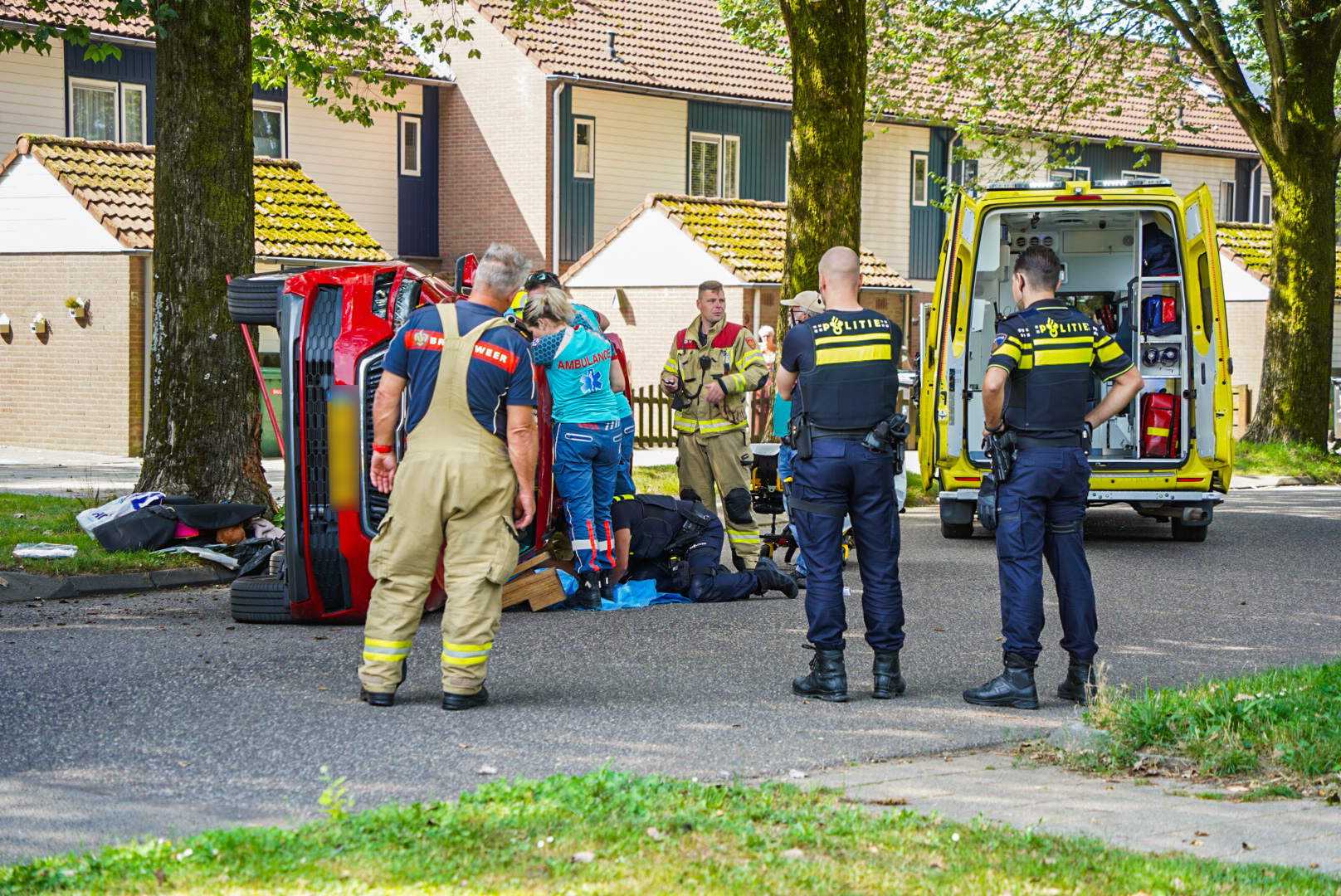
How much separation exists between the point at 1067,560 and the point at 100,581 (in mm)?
5746

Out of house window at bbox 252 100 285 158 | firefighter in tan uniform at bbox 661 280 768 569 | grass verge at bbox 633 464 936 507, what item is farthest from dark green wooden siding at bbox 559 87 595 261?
firefighter in tan uniform at bbox 661 280 768 569

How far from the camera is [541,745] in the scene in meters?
5.64

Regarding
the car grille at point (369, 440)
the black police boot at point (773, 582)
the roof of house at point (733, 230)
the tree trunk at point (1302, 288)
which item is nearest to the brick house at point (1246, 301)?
the roof of house at point (733, 230)

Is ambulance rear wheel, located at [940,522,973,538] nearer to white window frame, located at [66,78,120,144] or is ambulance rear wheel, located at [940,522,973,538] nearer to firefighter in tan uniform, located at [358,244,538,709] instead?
firefighter in tan uniform, located at [358,244,538,709]

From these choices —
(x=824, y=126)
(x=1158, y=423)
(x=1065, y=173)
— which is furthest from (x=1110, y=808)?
(x=1065, y=173)

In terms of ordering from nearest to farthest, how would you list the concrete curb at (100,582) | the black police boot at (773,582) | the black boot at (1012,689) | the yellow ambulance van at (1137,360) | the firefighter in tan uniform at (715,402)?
the black boot at (1012,689), the concrete curb at (100,582), the black police boot at (773,582), the firefighter in tan uniform at (715,402), the yellow ambulance van at (1137,360)

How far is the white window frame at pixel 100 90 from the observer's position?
24609 mm

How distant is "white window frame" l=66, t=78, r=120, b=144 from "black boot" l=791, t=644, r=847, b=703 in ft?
69.1

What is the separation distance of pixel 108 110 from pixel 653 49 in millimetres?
10740

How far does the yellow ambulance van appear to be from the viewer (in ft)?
38.0

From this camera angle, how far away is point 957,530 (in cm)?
1257

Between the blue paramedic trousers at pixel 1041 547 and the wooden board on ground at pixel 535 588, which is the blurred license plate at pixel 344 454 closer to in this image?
the wooden board on ground at pixel 535 588

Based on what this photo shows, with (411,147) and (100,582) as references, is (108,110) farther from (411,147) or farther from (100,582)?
(100,582)

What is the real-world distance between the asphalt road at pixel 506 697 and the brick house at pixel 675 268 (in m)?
15.0
